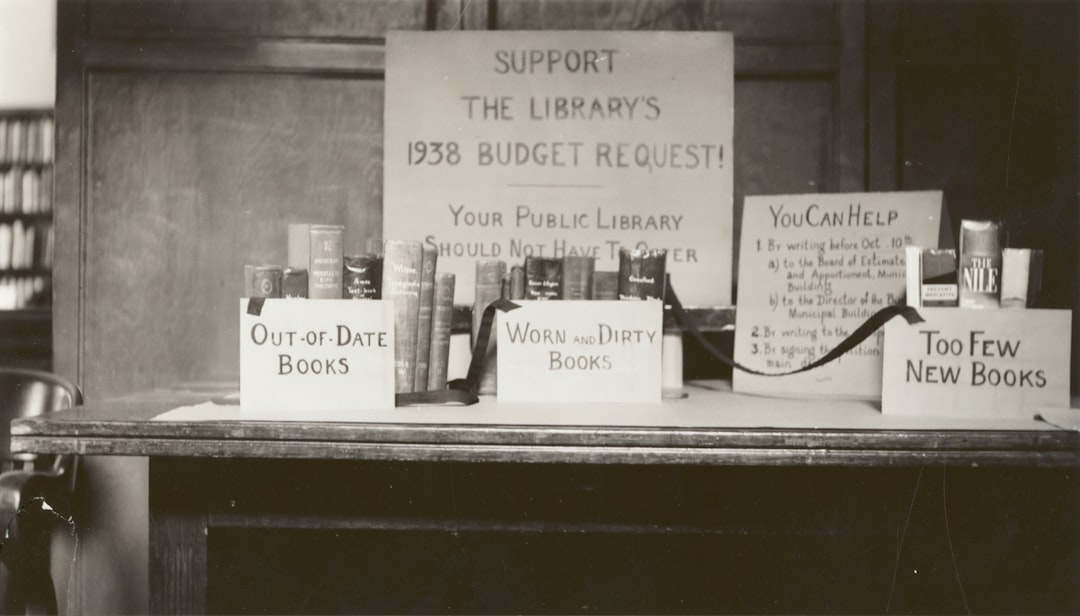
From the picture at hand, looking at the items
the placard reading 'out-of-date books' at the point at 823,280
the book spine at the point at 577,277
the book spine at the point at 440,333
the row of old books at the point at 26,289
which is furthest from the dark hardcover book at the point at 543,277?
the row of old books at the point at 26,289

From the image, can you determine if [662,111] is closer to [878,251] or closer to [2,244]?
[878,251]

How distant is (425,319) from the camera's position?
3.65ft

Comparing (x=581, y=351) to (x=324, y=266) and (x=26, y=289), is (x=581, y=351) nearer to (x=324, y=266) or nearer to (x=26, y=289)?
(x=324, y=266)

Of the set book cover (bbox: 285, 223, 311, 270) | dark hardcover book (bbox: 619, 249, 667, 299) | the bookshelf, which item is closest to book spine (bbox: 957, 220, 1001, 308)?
dark hardcover book (bbox: 619, 249, 667, 299)

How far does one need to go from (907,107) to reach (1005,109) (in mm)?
159

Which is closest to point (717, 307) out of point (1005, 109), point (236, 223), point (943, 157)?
point (943, 157)

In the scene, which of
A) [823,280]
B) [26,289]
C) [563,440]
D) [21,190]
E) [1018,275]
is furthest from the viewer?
[21,190]

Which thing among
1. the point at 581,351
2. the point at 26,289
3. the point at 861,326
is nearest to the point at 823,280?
the point at 861,326

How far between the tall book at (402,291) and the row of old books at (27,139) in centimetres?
373

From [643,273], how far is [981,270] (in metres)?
0.43

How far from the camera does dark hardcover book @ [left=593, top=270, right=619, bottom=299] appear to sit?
3.89 feet

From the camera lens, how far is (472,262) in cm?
137

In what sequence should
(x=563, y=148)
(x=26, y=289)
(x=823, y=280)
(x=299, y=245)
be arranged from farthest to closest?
(x=26, y=289)
(x=563, y=148)
(x=823, y=280)
(x=299, y=245)

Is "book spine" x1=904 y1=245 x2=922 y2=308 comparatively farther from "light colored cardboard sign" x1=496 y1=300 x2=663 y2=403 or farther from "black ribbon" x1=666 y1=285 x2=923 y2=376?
"light colored cardboard sign" x1=496 y1=300 x2=663 y2=403
